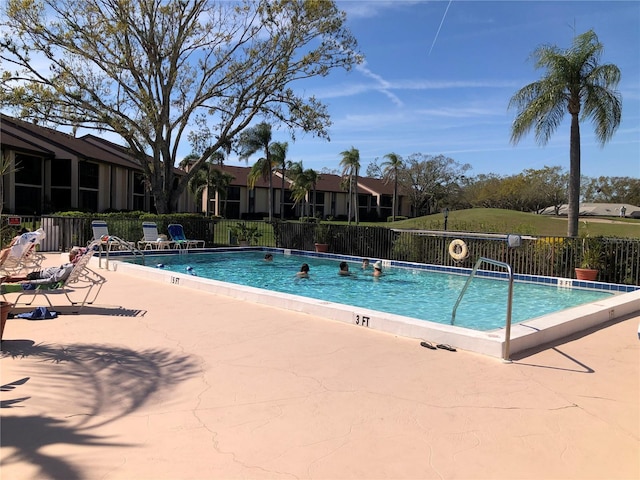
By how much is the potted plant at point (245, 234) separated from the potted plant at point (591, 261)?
1241 centimetres

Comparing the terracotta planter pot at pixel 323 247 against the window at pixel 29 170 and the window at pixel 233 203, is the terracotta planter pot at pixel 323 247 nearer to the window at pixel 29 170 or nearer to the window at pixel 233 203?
the window at pixel 29 170

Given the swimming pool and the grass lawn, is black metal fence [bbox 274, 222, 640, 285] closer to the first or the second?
the swimming pool

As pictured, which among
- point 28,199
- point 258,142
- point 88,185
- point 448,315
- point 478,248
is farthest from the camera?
point 258,142

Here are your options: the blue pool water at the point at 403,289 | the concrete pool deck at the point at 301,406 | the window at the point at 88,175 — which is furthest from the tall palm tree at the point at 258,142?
the concrete pool deck at the point at 301,406

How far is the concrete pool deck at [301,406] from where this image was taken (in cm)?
287

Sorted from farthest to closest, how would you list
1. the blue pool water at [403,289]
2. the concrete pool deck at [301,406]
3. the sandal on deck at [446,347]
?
the blue pool water at [403,289] → the sandal on deck at [446,347] → the concrete pool deck at [301,406]

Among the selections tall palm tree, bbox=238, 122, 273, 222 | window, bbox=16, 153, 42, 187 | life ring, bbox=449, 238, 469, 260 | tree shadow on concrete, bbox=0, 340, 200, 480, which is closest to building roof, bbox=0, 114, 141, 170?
window, bbox=16, 153, 42, 187

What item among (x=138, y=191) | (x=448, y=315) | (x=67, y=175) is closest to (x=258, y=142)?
(x=138, y=191)

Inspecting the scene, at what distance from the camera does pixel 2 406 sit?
3.52m

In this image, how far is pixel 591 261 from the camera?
39.5 ft

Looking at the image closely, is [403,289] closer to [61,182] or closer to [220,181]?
[61,182]

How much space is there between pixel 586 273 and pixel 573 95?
7.14m

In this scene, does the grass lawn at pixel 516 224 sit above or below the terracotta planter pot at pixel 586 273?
above

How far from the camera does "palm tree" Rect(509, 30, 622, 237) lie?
15.5 metres
